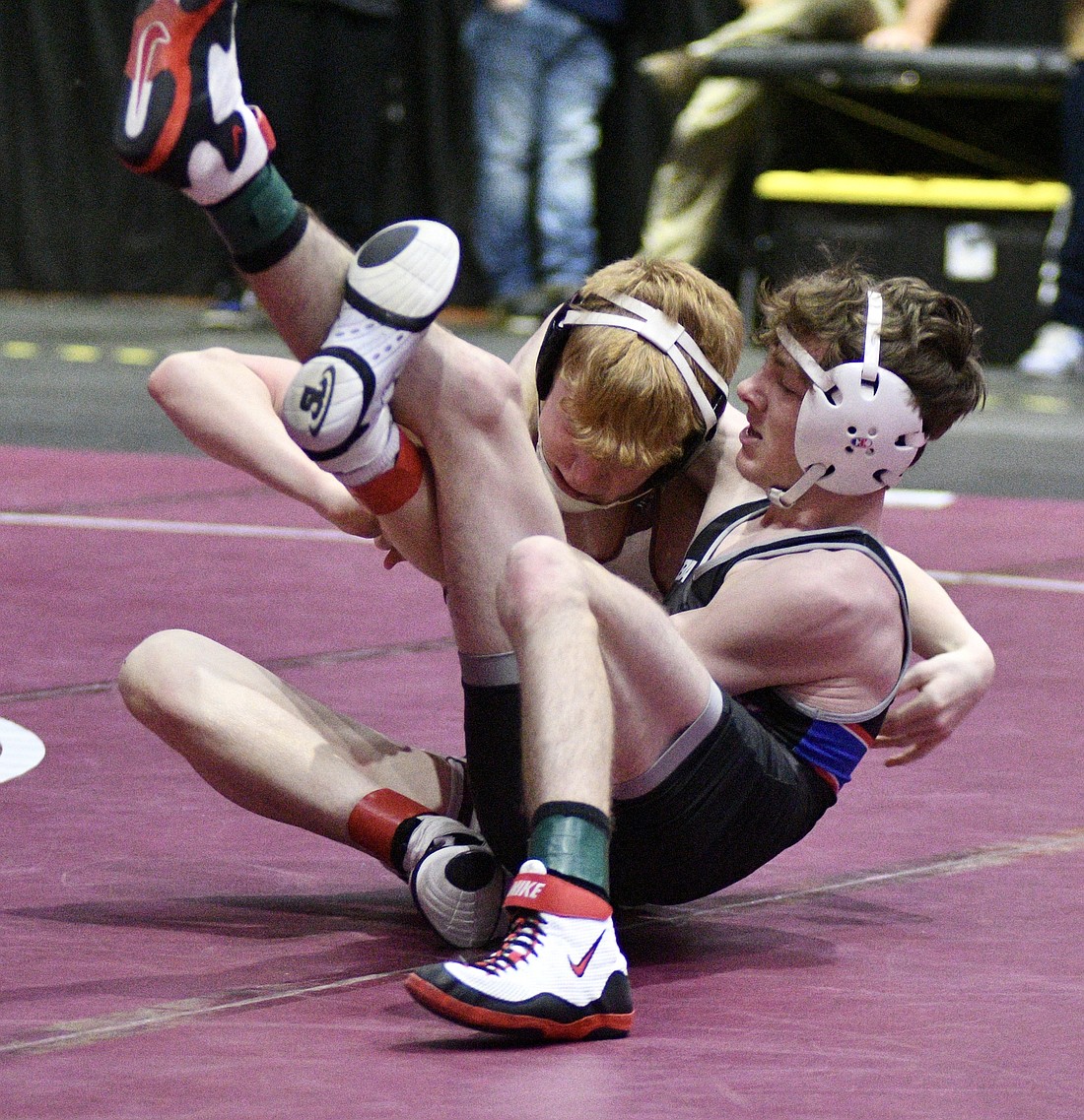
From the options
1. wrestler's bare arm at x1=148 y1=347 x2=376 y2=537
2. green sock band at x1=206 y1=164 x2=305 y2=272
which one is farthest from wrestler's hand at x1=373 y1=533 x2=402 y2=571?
green sock band at x1=206 y1=164 x2=305 y2=272

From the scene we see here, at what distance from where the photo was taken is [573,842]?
88.9 inches

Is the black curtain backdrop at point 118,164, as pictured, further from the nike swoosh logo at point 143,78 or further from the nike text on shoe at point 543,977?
the nike text on shoe at point 543,977

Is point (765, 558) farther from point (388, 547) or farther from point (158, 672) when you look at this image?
point (158, 672)

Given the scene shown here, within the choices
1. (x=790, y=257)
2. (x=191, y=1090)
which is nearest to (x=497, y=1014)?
(x=191, y=1090)

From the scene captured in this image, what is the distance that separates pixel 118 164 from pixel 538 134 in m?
2.86

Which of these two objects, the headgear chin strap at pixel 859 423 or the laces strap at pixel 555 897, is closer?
the laces strap at pixel 555 897

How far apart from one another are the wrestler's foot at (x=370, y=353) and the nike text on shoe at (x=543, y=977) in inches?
19.1

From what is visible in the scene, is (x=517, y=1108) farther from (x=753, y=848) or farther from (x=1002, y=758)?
(x=1002, y=758)

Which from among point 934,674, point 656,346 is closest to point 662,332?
point 656,346

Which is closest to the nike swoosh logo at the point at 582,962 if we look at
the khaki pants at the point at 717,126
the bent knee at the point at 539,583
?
the bent knee at the point at 539,583

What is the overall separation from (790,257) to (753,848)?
22.8 feet

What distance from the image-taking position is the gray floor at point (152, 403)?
22.7ft

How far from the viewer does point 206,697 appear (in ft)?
8.78

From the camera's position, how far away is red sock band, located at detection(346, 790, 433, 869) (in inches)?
105
